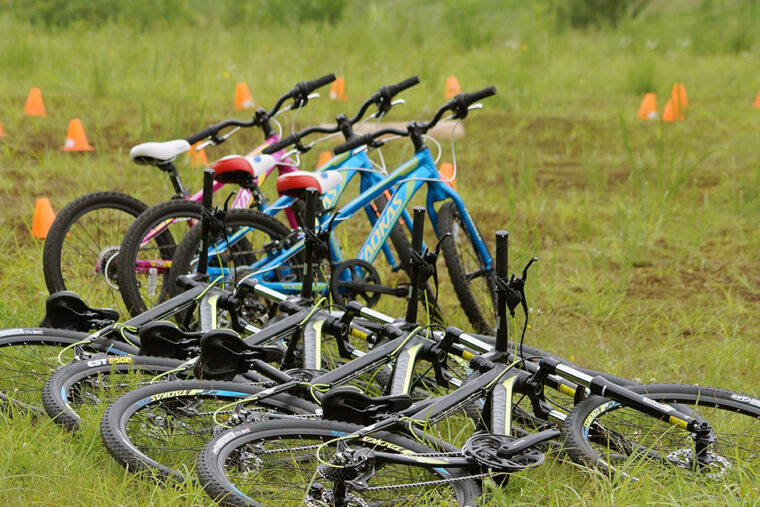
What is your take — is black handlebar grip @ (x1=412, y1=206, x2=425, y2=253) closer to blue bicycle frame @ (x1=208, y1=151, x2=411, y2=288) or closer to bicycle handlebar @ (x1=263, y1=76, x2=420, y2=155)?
blue bicycle frame @ (x1=208, y1=151, x2=411, y2=288)

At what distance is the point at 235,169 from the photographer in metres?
5.08

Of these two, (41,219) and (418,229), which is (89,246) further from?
(418,229)

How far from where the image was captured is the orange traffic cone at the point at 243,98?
10375mm

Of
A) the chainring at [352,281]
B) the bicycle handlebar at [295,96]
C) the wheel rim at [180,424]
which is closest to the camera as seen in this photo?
the wheel rim at [180,424]

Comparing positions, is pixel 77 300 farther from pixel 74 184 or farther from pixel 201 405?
pixel 74 184

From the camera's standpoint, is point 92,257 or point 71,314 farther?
point 92,257

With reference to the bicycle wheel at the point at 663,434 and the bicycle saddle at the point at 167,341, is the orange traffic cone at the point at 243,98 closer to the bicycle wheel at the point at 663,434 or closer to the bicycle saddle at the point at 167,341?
the bicycle saddle at the point at 167,341

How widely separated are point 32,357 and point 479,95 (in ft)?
8.74

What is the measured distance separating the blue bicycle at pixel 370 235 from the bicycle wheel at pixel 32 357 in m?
0.82

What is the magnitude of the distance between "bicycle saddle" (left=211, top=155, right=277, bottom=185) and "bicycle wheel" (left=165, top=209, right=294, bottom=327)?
18cm

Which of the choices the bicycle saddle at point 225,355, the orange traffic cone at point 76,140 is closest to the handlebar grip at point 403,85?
the bicycle saddle at point 225,355

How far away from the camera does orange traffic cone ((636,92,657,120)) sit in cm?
1109

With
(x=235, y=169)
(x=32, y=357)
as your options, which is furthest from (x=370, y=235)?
(x=32, y=357)

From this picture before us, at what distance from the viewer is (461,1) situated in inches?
594
